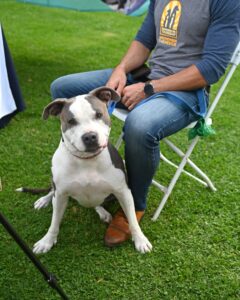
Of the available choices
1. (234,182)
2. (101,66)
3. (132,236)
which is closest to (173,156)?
(234,182)

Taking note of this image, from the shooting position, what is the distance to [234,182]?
3.17 metres

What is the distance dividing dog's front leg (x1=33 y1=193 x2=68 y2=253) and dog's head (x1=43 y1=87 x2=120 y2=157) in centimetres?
46

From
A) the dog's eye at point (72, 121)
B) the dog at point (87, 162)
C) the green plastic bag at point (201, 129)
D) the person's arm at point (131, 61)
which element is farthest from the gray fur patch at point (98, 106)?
the green plastic bag at point (201, 129)

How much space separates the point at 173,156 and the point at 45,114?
162 centimetres

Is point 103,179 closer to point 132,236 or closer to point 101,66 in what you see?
point 132,236

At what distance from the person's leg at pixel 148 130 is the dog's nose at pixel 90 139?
373 mm

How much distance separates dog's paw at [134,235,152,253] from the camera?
2473 mm

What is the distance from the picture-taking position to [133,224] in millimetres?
2479

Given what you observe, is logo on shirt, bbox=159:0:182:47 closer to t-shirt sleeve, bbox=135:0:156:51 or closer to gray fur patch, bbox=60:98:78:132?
t-shirt sleeve, bbox=135:0:156:51

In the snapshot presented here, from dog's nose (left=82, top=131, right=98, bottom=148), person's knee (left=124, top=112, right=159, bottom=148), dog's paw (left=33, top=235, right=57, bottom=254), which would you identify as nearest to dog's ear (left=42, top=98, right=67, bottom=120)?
dog's nose (left=82, top=131, right=98, bottom=148)

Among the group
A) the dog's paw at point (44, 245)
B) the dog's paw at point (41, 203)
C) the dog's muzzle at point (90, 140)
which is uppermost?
the dog's muzzle at point (90, 140)

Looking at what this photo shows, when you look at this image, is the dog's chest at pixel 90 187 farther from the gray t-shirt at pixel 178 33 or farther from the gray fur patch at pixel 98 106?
the gray t-shirt at pixel 178 33

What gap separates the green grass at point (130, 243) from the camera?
2232 mm

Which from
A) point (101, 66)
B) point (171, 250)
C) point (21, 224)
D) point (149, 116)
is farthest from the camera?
point (101, 66)
